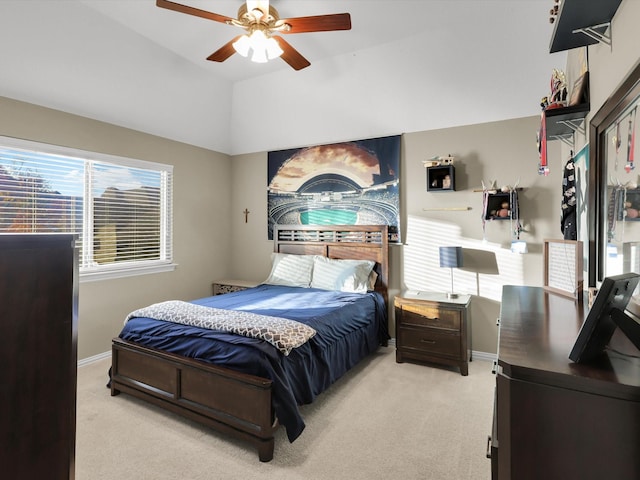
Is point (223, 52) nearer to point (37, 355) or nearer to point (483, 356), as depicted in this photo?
point (37, 355)

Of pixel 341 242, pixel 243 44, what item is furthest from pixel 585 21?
pixel 341 242

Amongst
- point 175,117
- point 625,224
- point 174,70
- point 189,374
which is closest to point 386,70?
point 174,70

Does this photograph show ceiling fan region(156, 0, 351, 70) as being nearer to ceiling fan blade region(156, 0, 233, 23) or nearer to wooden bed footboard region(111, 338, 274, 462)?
ceiling fan blade region(156, 0, 233, 23)

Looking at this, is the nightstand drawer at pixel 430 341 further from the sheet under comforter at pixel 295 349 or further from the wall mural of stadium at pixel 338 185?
the wall mural of stadium at pixel 338 185

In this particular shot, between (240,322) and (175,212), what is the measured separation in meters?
2.55

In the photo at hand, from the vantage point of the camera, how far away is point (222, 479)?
1930 millimetres

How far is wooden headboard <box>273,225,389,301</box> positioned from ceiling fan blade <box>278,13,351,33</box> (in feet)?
7.48

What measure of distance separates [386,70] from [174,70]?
217 centimetres

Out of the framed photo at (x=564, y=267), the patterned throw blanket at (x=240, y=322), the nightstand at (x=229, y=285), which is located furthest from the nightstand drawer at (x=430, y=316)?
the nightstand at (x=229, y=285)

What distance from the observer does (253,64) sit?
3.75 meters

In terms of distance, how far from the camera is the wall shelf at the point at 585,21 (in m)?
1.41

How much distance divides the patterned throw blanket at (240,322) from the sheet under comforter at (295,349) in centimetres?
4

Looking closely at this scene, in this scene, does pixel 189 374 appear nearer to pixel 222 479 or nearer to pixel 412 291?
pixel 222 479

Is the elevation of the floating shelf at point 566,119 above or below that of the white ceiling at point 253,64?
below
